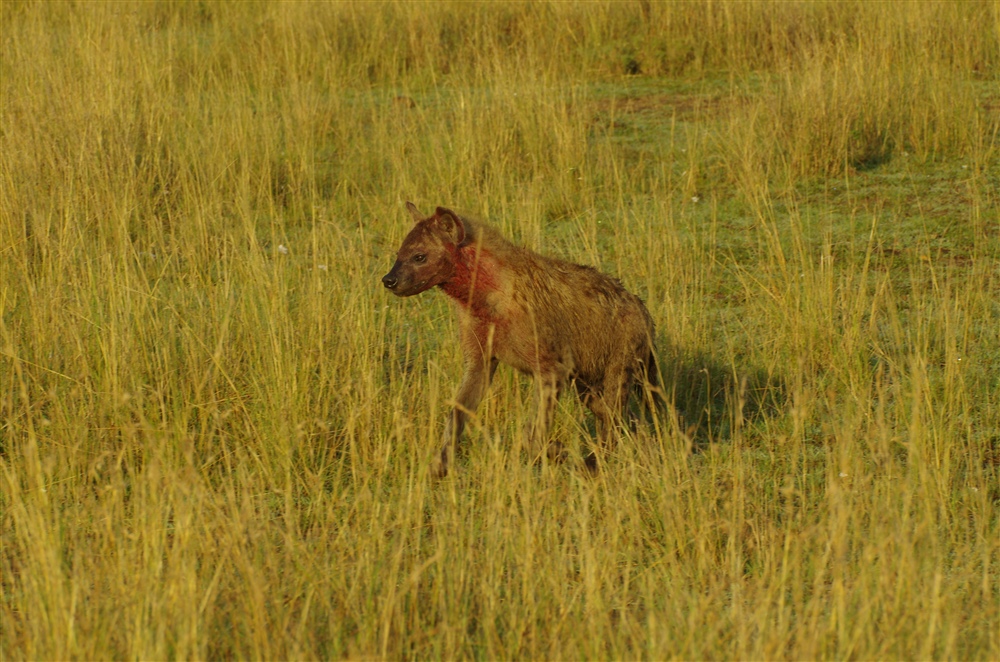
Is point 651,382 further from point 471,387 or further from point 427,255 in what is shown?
point 427,255

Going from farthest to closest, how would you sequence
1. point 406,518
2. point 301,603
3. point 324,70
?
point 324,70 → point 406,518 → point 301,603

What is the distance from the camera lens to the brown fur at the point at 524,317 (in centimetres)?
486

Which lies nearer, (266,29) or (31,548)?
(31,548)

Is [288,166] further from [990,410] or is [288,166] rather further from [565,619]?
[565,619]

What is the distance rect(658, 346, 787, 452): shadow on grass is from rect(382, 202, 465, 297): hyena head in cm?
102

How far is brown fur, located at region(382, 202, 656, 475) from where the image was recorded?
191 inches

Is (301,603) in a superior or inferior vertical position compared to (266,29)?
inferior

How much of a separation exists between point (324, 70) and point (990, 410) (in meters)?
6.27

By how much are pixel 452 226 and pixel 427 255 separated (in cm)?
14

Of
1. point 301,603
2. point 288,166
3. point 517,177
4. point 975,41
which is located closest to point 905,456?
point 301,603

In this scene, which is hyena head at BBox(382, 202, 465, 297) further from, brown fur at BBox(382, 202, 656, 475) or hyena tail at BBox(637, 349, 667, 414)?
hyena tail at BBox(637, 349, 667, 414)

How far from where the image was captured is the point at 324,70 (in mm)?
10164

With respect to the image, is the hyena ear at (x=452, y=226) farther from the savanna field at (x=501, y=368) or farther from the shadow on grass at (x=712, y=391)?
the shadow on grass at (x=712, y=391)

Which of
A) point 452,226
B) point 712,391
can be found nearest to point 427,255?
point 452,226
